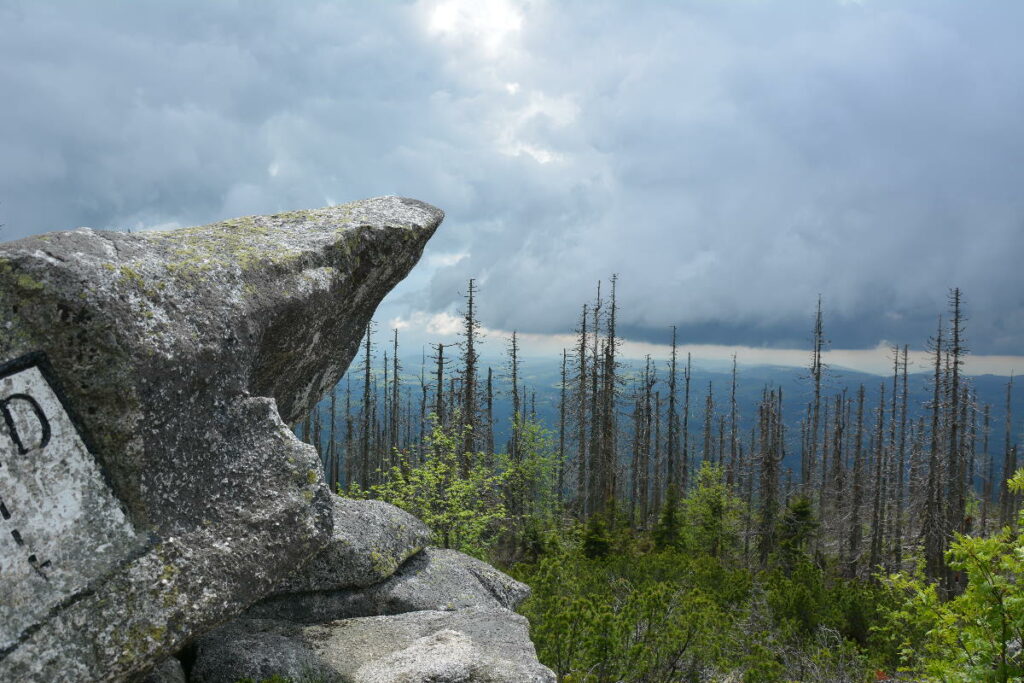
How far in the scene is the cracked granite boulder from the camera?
4.09 m

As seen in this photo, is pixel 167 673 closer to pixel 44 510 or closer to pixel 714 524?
pixel 44 510

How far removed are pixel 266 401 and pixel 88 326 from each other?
135cm

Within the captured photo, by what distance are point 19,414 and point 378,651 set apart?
357 centimetres

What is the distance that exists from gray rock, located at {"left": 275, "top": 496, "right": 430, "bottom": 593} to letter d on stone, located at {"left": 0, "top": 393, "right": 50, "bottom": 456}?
2.96 meters

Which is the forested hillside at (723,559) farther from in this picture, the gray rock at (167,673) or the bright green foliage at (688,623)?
the gray rock at (167,673)

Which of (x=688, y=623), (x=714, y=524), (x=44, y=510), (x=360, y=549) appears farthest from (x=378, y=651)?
(x=714, y=524)

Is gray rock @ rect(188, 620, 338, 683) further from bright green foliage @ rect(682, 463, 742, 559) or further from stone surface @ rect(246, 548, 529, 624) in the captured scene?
bright green foliage @ rect(682, 463, 742, 559)

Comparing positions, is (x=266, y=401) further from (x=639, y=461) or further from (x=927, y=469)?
(x=639, y=461)

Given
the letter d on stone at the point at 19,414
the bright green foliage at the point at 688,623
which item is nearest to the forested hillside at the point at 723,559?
the bright green foliage at the point at 688,623

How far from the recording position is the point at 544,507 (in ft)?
123

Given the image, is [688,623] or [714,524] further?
[714,524]

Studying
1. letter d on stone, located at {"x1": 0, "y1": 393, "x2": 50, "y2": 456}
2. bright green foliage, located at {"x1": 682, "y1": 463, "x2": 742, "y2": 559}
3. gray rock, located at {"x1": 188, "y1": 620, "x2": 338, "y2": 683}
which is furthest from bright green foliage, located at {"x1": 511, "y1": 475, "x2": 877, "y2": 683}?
bright green foliage, located at {"x1": 682, "y1": 463, "x2": 742, "y2": 559}

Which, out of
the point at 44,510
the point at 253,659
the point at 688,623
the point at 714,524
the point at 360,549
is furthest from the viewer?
the point at 714,524

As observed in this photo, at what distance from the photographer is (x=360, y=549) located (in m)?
7.54
